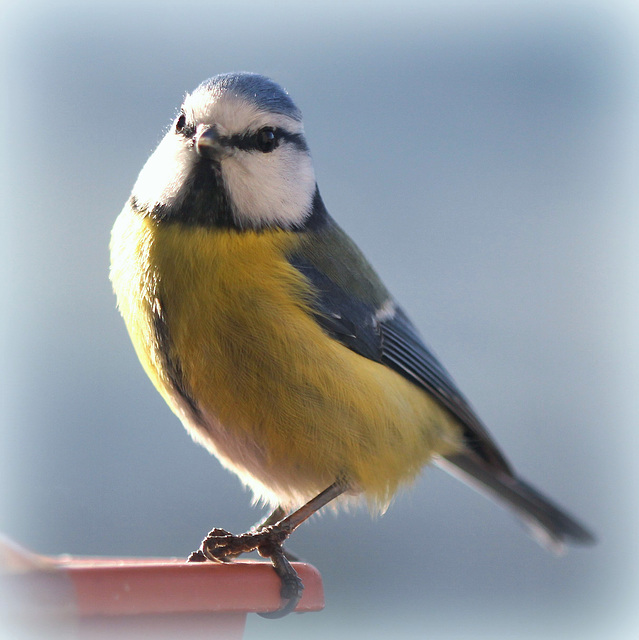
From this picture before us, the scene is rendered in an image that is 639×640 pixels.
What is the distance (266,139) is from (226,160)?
0.08 meters

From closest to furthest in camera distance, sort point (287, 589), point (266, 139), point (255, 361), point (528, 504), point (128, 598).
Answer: point (128, 598)
point (287, 589)
point (255, 361)
point (266, 139)
point (528, 504)

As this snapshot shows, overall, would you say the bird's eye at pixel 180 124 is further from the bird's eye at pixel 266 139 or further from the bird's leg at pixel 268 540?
the bird's leg at pixel 268 540

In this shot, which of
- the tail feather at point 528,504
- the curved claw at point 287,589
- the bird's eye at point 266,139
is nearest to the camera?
the curved claw at point 287,589

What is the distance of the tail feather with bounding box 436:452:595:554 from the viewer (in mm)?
1547

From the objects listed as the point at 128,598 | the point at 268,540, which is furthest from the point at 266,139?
the point at 128,598

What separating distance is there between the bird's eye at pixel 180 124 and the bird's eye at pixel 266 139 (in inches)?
4.1

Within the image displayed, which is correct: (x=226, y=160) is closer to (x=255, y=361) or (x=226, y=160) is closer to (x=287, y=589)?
(x=255, y=361)

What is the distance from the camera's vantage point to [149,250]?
3.63 ft

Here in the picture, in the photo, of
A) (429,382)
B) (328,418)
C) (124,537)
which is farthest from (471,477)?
(124,537)

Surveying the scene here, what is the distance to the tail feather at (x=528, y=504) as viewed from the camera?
1.55 metres

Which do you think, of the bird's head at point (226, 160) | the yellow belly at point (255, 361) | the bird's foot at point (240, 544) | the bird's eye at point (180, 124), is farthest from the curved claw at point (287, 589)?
the bird's eye at point (180, 124)

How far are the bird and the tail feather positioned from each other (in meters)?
0.31

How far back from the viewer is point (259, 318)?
3.43ft

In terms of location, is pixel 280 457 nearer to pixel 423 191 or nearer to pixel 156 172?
pixel 156 172
